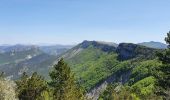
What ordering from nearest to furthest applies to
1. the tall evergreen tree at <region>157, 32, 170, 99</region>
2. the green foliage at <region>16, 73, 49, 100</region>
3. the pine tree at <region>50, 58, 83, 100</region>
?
the tall evergreen tree at <region>157, 32, 170, 99</region> < the pine tree at <region>50, 58, 83, 100</region> < the green foliage at <region>16, 73, 49, 100</region>

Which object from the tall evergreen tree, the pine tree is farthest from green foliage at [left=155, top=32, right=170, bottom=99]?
the pine tree

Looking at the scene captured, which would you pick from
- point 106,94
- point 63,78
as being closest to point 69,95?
point 63,78

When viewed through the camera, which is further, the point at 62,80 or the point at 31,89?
the point at 31,89

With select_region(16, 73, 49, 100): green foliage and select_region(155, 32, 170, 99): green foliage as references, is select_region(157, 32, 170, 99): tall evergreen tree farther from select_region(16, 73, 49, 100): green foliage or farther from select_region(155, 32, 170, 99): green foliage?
select_region(16, 73, 49, 100): green foliage

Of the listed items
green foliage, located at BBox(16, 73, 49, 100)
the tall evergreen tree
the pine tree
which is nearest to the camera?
the tall evergreen tree

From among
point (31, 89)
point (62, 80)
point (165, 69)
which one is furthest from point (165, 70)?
point (31, 89)

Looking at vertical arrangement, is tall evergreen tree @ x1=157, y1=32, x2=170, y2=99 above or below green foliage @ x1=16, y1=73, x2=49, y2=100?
above

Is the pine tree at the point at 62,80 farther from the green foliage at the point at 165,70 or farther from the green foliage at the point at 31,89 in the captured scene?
the green foliage at the point at 165,70

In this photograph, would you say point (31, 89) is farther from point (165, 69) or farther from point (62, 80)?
point (165, 69)

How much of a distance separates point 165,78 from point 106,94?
4952 inches

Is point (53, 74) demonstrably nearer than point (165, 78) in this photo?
No

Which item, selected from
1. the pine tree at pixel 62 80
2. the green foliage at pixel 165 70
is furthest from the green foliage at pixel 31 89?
the green foliage at pixel 165 70

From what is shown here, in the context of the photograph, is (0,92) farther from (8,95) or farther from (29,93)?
(29,93)

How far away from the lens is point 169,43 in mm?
54500
